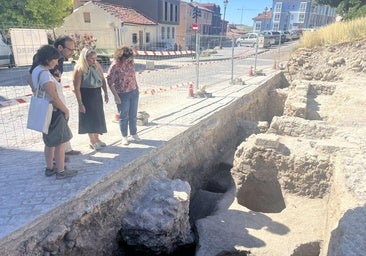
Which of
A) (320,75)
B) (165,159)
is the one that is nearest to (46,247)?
(165,159)

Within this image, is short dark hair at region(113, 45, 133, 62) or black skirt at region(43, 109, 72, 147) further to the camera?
short dark hair at region(113, 45, 133, 62)

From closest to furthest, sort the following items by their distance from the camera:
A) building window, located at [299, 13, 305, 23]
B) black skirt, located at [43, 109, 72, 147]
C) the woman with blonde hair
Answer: black skirt, located at [43, 109, 72, 147], the woman with blonde hair, building window, located at [299, 13, 305, 23]

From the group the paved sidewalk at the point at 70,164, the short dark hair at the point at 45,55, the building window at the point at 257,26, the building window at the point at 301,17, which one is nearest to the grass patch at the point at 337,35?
the paved sidewalk at the point at 70,164

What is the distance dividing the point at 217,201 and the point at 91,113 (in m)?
2.79

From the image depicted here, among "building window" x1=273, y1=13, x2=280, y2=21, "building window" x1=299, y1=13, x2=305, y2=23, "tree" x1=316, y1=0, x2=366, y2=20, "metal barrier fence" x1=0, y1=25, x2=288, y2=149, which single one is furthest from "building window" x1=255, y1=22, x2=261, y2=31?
"metal barrier fence" x1=0, y1=25, x2=288, y2=149

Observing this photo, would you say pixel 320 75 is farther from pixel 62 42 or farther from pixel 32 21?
pixel 32 21

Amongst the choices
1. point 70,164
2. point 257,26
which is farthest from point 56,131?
point 257,26

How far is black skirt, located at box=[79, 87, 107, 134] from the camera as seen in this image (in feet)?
16.0

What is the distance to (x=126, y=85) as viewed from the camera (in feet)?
17.1

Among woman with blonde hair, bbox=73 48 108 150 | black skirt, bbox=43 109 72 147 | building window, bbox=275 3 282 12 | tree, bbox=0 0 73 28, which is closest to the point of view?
black skirt, bbox=43 109 72 147

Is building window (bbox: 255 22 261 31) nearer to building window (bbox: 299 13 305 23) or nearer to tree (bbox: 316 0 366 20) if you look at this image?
building window (bbox: 299 13 305 23)

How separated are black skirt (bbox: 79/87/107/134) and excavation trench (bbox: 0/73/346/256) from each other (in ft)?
2.96

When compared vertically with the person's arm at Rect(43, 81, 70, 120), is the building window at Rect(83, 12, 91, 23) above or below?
above

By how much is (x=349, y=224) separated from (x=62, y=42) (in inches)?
170
